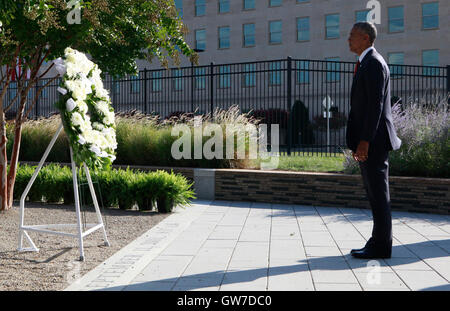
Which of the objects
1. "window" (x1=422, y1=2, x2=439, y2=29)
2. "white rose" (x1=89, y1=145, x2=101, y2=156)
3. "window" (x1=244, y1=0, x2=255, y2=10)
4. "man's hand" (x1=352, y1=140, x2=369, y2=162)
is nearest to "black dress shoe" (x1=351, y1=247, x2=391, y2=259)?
"man's hand" (x1=352, y1=140, x2=369, y2=162)

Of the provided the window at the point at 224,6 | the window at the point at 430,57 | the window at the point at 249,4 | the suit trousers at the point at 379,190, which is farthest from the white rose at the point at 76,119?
the window at the point at 224,6

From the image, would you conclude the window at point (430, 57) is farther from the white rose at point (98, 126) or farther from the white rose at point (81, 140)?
the white rose at point (81, 140)

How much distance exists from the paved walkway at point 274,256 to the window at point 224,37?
119ft

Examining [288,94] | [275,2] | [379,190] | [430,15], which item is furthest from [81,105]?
[275,2]

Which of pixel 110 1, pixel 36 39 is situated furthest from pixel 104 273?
pixel 110 1

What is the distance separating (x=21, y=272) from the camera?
191 inches

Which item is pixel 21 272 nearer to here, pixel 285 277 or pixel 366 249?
pixel 285 277

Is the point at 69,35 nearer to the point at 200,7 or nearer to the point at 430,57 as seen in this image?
the point at 430,57

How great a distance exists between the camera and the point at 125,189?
28.4ft

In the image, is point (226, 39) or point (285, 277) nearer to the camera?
point (285, 277)

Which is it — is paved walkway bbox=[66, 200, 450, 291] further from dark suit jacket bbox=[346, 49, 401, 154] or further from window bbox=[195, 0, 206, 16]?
window bbox=[195, 0, 206, 16]

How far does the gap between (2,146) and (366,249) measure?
19.6 feet

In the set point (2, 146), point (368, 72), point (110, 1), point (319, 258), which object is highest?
point (110, 1)

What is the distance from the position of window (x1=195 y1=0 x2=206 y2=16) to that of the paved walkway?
125 feet
